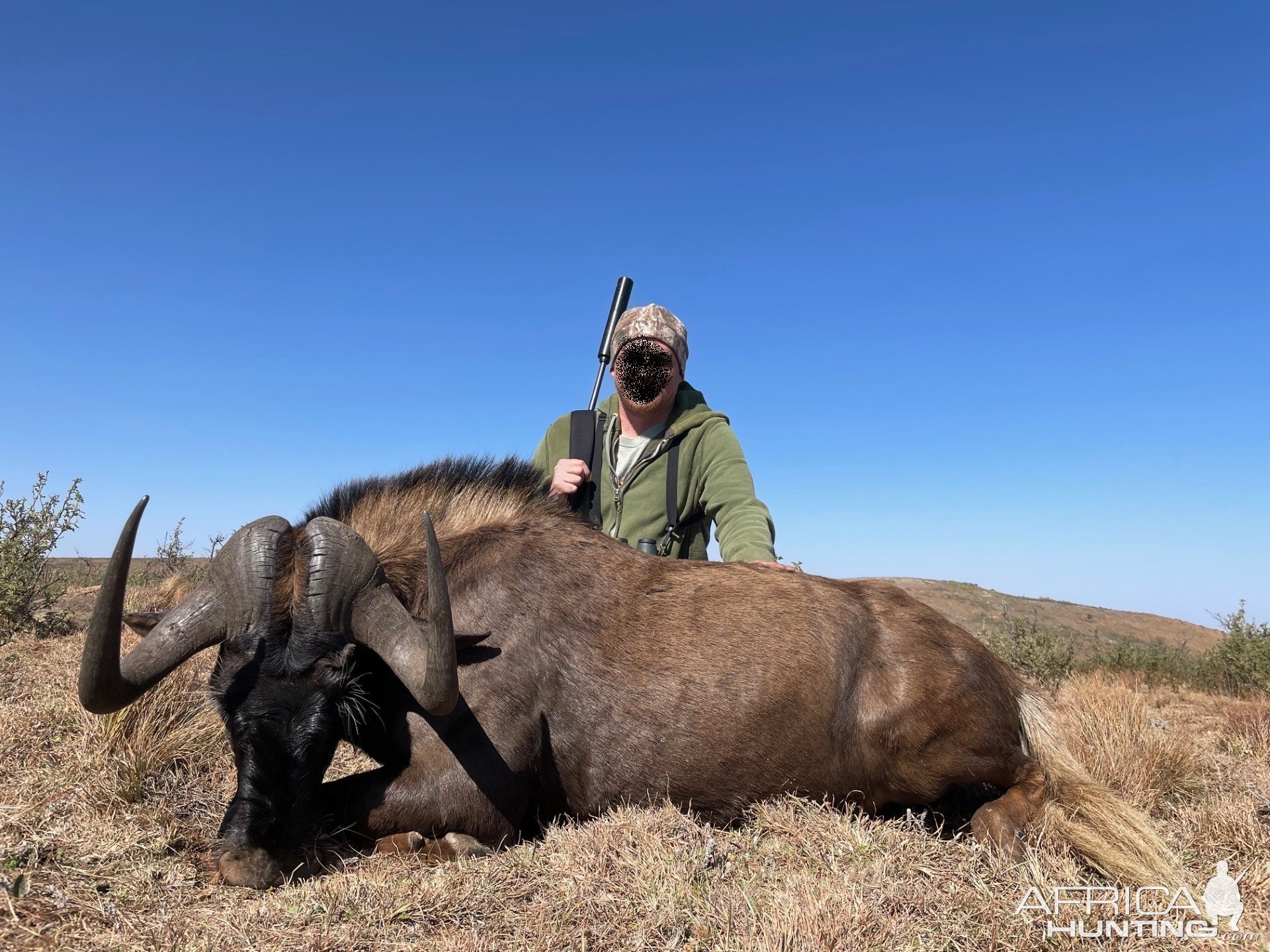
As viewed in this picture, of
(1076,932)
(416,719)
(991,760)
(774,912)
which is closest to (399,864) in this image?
(416,719)

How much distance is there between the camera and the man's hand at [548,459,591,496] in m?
5.67

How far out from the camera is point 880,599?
4.23 m

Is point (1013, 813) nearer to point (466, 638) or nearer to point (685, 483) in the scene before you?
point (466, 638)

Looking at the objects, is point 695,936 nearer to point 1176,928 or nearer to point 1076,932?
point 1076,932

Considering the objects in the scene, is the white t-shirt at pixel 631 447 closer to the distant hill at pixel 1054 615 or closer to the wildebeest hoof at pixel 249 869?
the wildebeest hoof at pixel 249 869

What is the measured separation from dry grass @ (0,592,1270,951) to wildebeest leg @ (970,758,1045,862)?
0.35ft

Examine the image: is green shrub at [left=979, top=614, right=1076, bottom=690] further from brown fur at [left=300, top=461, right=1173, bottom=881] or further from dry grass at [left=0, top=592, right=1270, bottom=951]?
brown fur at [left=300, top=461, right=1173, bottom=881]

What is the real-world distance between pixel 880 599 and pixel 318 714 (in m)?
2.97

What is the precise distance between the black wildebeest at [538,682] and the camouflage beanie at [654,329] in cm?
229

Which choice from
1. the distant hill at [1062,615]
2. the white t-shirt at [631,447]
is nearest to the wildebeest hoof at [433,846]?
the white t-shirt at [631,447]

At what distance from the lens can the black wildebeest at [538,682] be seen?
305cm

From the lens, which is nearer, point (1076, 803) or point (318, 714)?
point (318, 714)

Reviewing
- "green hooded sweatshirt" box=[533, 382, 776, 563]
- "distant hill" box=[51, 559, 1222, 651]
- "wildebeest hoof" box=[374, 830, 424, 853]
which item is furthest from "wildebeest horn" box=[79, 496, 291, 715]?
"distant hill" box=[51, 559, 1222, 651]

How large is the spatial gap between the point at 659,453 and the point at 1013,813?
11.7 feet
